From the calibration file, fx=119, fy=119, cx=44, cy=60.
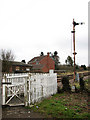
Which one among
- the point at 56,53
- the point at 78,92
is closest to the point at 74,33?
the point at 78,92

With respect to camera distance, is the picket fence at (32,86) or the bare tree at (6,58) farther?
the bare tree at (6,58)

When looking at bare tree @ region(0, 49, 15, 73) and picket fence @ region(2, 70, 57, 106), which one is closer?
picket fence @ region(2, 70, 57, 106)

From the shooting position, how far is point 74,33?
35.6ft

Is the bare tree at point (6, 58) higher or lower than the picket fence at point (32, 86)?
higher

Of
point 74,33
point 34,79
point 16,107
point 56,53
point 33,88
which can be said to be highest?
point 56,53

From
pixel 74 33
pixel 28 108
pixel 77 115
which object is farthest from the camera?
pixel 74 33

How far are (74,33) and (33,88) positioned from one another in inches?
274

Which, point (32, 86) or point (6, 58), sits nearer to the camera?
point (32, 86)

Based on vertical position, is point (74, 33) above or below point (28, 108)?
above

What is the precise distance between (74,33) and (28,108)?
7.90 metres

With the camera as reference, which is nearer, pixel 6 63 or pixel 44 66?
pixel 6 63

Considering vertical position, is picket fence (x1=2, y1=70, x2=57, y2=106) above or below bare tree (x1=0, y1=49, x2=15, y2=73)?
below

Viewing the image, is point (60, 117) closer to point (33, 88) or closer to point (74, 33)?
point (33, 88)

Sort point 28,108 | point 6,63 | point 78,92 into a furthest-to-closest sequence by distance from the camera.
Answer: point 6,63 → point 78,92 → point 28,108
